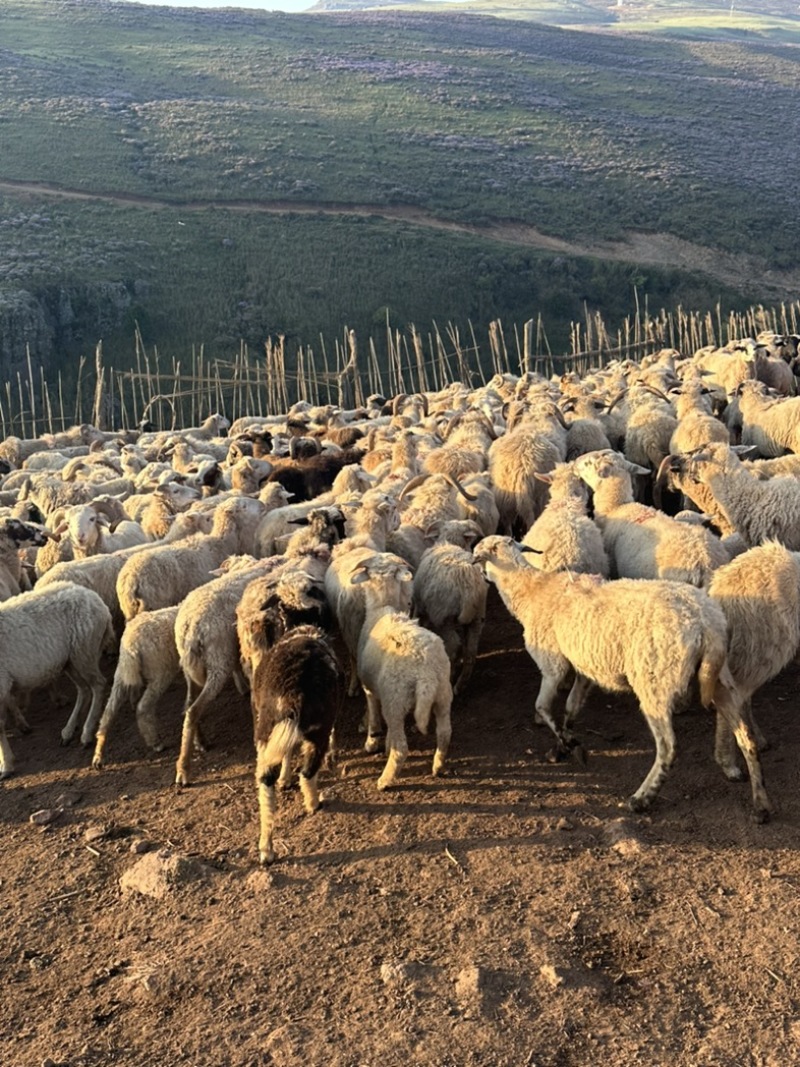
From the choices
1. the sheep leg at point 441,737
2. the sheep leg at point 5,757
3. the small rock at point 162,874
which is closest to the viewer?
the small rock at point 162,874

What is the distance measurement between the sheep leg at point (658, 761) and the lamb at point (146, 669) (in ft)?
12.1

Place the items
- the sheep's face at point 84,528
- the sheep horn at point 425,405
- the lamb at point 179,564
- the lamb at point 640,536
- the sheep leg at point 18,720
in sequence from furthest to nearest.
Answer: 1. the sheep horn at point 425,405
2. the sheep's face at point 84,528
3. the lamb at point 179,564
4. the sheep leg at point 18,720
5. the lamb at point 640,536

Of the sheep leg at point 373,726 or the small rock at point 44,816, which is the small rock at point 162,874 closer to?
the small rock at point 44,816

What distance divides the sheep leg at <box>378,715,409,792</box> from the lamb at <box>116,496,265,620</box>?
279 cm

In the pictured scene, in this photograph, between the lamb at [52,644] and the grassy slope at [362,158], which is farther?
the grassy slope at [362,158]

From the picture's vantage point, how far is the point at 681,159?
60781 mm

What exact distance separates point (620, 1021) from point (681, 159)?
2507 inches

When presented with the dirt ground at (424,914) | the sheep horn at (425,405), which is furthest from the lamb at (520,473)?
the sheep horn at (425,405)

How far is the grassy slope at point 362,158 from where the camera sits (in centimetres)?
4400

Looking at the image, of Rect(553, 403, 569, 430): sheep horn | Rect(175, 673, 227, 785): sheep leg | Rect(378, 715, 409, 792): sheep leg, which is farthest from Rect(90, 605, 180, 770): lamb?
Rect(553, 403, 569, 430): sheep horn

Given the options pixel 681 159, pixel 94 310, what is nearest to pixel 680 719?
pixel 94 310

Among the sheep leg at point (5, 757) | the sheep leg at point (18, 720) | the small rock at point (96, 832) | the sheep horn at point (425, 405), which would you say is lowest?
the sheep horn at point (425, 405)

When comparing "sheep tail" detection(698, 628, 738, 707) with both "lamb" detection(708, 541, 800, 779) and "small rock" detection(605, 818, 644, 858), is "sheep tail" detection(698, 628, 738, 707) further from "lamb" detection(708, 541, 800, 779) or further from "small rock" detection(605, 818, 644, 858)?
"small rock" detection(605, 818, 644, 858)

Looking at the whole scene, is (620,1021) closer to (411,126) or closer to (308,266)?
(308,266)
